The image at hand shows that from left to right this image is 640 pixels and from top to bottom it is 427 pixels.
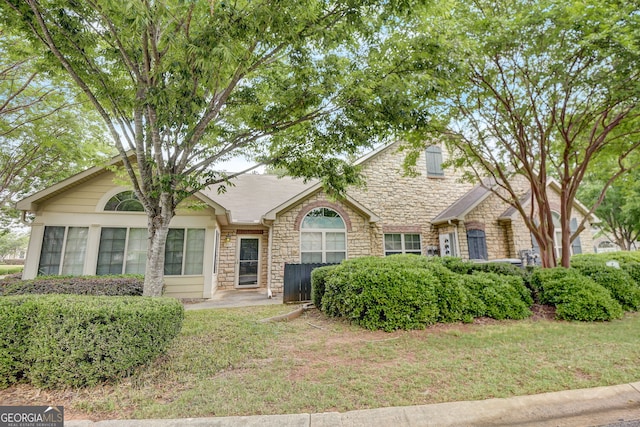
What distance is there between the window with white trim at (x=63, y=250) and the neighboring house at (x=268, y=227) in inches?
1.1

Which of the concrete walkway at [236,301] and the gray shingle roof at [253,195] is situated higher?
the gray shingle roof at [253,195]

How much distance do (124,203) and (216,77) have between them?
743 centimetres

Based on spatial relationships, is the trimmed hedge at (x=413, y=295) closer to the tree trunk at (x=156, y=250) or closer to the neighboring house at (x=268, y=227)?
the neighboring house at (x=268, y=227)

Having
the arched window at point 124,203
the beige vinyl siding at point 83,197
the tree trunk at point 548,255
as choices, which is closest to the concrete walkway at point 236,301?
the arched window at point 124,203

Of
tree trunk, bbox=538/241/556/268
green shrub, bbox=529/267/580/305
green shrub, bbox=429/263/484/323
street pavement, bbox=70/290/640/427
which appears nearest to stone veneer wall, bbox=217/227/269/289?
green shrub, bbox=429/263/484/323

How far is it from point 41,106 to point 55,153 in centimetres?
411

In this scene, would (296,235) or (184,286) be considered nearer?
(184,286)

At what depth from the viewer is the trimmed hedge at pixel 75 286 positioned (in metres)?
7.14

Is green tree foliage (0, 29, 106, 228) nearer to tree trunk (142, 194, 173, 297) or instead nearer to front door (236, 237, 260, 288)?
tree trunk (142, 194, 173, 297)

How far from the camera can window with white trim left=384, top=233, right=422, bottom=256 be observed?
1316 centimetres

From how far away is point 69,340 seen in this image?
133 inches

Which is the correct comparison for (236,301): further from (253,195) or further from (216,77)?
(216,77)

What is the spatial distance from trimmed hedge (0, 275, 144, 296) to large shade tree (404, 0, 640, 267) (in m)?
9.64

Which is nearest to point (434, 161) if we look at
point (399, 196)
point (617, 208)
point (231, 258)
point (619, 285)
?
point (399, 196)
